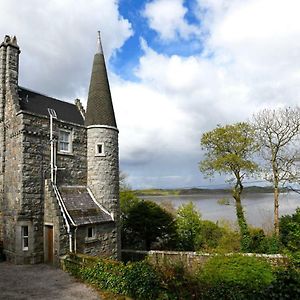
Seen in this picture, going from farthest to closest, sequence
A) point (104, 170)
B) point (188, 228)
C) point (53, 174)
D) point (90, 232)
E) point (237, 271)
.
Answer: point (188, 228), point (104, 170), point (53, 174), point (90, 232), point (237, 271)

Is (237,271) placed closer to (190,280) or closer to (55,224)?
(190,280)

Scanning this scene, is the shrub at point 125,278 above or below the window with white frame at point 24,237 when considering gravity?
below

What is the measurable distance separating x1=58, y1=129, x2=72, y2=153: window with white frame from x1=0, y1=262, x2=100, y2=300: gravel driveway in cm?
672

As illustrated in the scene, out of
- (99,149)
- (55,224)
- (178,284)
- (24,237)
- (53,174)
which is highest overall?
(99,149)

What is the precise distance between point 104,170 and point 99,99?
483 centimetres

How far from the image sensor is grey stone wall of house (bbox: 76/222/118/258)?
15578mm

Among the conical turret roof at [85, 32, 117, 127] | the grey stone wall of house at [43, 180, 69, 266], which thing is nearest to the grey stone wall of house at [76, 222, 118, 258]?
the grey stone wall of house at [43, 180, 69, 266]

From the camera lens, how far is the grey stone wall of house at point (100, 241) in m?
15.6

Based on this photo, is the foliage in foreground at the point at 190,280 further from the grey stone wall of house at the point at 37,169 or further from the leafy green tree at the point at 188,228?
the leafy green tree at the point at 188,228

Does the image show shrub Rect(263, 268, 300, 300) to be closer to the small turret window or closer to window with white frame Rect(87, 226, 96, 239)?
window with white frame Rect(87, 226, 96, 239)

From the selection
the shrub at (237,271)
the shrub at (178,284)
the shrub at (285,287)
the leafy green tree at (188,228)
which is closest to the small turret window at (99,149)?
the shrub at (237,271)

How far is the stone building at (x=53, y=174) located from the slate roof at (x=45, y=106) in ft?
0.27

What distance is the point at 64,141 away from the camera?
1788 cm

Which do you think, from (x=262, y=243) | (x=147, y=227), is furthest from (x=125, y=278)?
(x=262, y=243)
